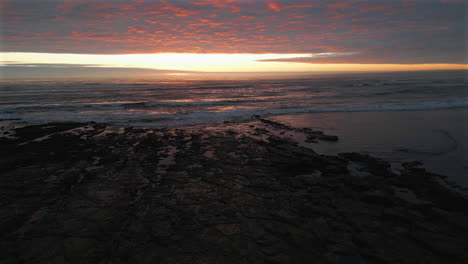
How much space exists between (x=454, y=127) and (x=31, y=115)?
31.8 metres

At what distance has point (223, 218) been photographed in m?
5.57

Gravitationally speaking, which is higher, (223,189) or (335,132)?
(335,132)

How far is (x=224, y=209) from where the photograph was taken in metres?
5.96

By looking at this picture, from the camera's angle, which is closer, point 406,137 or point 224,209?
point 224,209

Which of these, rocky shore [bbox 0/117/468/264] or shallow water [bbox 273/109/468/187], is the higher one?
shallow water [bbox 273/109/468/187]

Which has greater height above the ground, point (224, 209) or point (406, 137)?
point (406, 137)

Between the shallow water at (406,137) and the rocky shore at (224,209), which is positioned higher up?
the shallow water at (406,137)

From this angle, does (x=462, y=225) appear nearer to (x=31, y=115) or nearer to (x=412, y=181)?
(x=412, y=181)

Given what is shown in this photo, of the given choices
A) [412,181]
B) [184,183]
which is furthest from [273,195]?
[412,181]

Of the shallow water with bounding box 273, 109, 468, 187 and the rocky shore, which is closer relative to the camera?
the rocky shore

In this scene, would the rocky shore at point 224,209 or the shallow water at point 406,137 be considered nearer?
the rocky shore at point 224,209

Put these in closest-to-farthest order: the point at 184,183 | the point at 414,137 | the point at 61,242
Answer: the point at 61,242 → the point at 184,183 → the point at 414,137

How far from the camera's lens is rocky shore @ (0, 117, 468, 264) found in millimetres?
4434

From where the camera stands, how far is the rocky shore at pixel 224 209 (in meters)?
4.43
